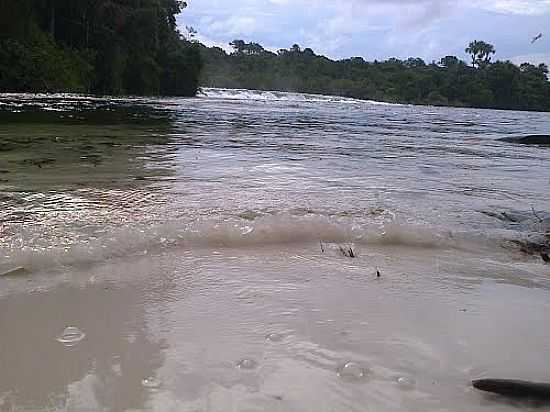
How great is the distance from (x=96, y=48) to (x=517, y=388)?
144ft

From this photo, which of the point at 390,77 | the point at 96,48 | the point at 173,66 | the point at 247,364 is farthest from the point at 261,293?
the point at 390,77

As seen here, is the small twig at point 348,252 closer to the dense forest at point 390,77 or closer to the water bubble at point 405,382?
the water bubble at point 405,382

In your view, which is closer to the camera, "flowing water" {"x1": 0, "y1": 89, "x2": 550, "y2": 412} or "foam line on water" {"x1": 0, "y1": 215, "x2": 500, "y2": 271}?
"flowing water" {"x1": 0, "y1": 89, "x2": 550, "y2": 412}

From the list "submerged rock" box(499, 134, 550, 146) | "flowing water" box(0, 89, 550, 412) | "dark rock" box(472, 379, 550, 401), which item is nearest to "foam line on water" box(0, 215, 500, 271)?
"flowing water" box(0, 89, 550, 412)

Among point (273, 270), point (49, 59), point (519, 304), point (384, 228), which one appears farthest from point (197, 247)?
point (49, 59)

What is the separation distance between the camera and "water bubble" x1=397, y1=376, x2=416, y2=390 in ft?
5.51

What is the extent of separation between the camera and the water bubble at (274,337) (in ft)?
6.38

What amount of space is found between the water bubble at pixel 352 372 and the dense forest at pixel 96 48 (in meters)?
32.4

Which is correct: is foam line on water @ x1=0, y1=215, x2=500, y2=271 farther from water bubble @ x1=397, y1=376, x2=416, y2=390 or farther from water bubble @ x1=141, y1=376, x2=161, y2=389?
water bubble @ x1=397, y1=376, x2=416, y2=390

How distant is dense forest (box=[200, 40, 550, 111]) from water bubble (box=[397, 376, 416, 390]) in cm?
7252

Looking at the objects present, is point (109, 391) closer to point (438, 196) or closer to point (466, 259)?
point (466, 259)

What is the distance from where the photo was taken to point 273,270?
8.96ft

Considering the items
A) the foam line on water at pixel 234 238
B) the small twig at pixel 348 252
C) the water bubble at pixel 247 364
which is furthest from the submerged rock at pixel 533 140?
the water bubble at pixel 247 364

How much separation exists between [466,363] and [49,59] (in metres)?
34.8
